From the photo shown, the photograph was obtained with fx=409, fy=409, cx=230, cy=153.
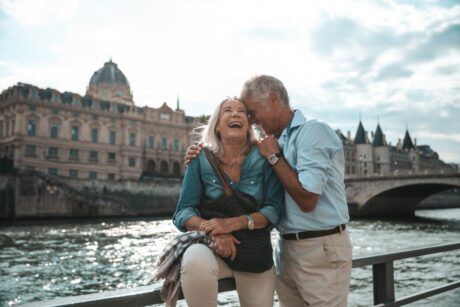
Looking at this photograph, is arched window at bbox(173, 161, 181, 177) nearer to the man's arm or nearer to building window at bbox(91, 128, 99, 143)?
building window at bbox(91, 128, 99, 143)

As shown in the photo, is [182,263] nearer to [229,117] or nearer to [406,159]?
[229,117]

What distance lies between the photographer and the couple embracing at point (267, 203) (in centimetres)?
197

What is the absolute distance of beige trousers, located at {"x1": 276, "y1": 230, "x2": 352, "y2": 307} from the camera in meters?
2.16

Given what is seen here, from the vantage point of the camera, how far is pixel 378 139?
8900 centimetres

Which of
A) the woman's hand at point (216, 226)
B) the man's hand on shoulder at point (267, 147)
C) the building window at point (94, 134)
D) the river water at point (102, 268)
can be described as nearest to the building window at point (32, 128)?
the building window at point (94, 134)

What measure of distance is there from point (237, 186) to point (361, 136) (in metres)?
88.6

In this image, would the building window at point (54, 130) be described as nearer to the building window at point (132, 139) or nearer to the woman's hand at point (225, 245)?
the building window at point (132, 139)

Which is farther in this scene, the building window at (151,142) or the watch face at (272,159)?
the building window at (151,142)

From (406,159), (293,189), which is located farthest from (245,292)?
(406,159)

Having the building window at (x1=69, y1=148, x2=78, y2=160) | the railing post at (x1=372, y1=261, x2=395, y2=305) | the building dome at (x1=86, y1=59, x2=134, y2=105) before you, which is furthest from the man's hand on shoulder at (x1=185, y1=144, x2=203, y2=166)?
the building dome at (x1=86, y1=59, x2=134, y2=105)

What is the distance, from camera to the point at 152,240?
17719 millimetres

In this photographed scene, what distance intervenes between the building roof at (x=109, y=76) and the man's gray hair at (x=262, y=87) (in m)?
61.9

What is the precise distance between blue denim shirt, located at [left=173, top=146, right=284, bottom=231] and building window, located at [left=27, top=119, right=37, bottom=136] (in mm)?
46398

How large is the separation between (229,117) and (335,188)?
72 centimetres
